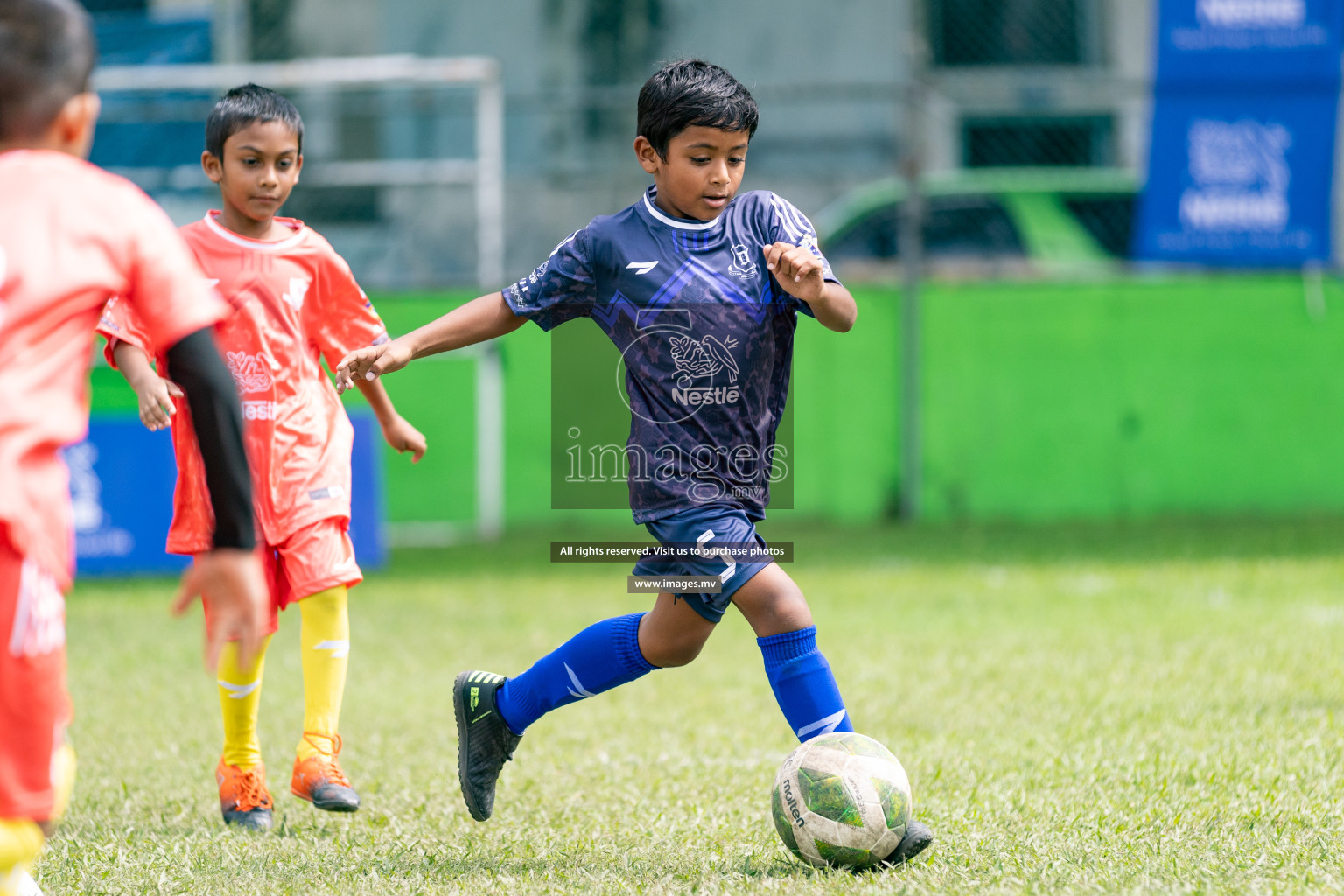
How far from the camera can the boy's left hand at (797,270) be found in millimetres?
3322

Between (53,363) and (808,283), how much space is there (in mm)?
1659

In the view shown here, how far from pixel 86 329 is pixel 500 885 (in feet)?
5.18

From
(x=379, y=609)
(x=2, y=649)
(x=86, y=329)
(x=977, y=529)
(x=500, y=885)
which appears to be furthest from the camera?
(x=977, y=529)

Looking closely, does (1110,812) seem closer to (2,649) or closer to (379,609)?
(2,649)

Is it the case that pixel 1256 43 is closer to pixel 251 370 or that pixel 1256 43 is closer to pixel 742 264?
pixel 742 264

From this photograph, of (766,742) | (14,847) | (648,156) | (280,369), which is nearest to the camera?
(14,847)

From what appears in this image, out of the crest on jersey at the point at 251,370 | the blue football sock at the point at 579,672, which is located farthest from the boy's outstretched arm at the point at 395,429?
the blue football sock at the point at 579,672

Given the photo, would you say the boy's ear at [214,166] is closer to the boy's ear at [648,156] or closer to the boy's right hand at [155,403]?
the boy's right hand at [155,403]

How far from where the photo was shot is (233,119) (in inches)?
157

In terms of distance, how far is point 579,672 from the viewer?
380 cm

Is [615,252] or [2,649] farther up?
[615,252]

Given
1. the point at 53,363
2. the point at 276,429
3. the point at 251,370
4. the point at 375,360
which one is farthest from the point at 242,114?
the point at 53,363

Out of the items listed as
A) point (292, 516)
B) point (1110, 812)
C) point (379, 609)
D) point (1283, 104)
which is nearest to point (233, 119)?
point (292, 516)

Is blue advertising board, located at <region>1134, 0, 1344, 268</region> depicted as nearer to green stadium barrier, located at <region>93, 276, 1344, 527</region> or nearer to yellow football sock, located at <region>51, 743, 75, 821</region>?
green stadium barrier, located at <region>93, 276, 1344, 527</region>
